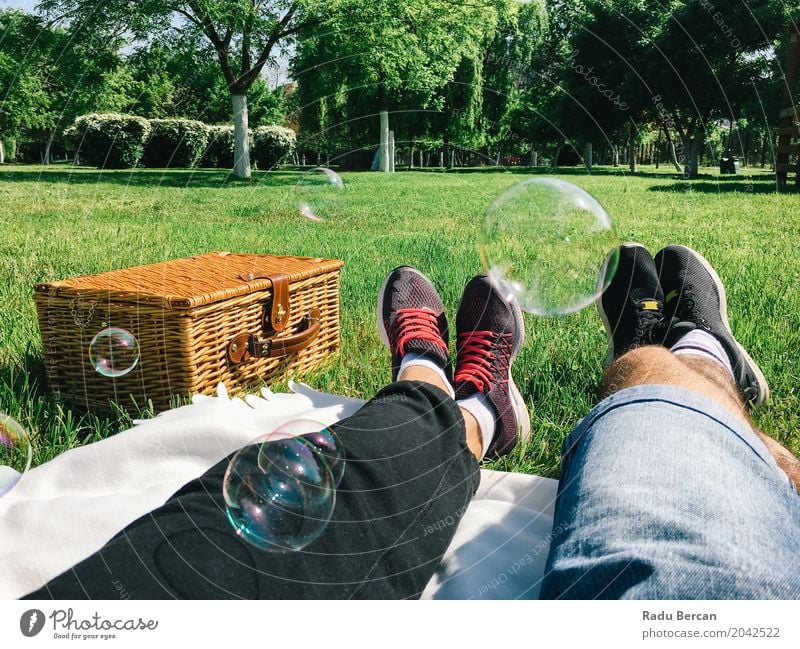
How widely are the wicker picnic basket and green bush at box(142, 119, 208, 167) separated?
52.5ft

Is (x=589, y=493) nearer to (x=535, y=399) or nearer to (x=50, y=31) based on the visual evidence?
(x=535, y=399)

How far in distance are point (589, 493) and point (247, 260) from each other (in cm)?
182

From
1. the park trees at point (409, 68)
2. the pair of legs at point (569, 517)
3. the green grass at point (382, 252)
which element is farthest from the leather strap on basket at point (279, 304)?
the park trees at point (409, 68)

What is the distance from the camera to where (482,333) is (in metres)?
2.14

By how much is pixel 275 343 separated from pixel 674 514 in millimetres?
1628

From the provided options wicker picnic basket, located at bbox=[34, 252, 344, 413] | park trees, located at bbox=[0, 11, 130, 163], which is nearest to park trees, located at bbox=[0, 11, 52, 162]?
park trees, located at bbox=[0, 11, 130, 163]

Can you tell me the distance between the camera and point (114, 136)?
56.0 feet

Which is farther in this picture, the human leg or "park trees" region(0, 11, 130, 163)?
"park trees" region(0, 11, 130, 163)

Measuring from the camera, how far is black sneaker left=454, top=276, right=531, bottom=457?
1.87 meters

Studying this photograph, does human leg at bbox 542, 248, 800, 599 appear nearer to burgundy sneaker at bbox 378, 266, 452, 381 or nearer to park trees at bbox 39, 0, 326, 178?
burgundy sneaker at bbox 378, 266, 452, 381

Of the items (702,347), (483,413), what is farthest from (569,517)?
(702,347)

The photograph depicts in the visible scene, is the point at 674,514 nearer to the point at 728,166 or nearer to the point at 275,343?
the point at 275,343

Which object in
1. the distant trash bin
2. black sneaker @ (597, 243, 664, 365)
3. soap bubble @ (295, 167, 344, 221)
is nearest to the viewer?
black sneaker @ (597, 243, 664, 365)

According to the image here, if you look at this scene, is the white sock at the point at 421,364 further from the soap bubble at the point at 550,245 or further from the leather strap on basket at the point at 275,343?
the leather strap on basket at the point at 275,343
